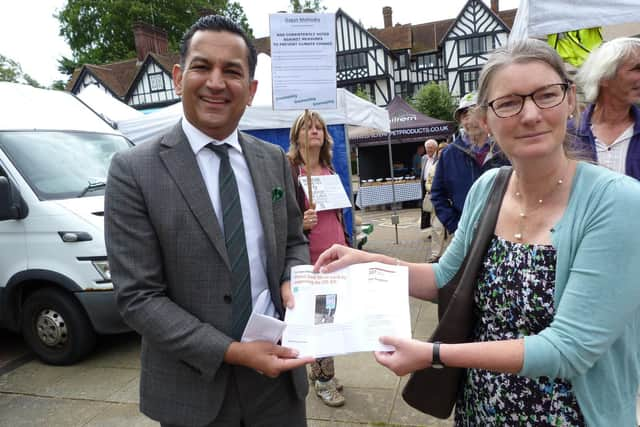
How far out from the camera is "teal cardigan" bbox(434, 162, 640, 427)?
1116 mm

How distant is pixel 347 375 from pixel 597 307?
110 inches

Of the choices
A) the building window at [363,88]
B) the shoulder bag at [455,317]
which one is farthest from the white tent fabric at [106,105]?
the building window at [363,88]

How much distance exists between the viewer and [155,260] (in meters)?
1.43

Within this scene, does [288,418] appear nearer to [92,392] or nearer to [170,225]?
[170,225]

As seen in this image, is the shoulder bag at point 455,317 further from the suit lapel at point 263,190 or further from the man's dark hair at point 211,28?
the man's dark hair at point 211,28

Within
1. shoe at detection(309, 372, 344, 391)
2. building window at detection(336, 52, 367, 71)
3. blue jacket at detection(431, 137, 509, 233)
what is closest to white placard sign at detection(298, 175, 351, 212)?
blue jacket at detection(431, 137, 509, 233)

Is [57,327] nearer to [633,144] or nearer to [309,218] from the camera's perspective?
[309,218]

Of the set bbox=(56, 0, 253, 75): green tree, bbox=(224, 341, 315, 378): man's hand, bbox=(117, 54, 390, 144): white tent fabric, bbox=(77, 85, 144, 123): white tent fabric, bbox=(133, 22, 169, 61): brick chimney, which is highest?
bbox=(56, 0, 253, 75): green tree

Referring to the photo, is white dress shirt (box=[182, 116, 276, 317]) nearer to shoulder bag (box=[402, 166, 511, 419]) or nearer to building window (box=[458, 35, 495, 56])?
shoulder bag (box=[402, 166, 511, 419])

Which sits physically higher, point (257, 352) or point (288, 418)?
point (257, 352)

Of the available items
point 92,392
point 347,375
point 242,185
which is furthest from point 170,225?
point 92,392

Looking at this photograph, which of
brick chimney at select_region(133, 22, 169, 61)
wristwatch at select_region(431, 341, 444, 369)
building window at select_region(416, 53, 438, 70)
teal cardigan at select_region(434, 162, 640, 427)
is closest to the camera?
teal cardigan at select_region(434, 162, 640, 427)

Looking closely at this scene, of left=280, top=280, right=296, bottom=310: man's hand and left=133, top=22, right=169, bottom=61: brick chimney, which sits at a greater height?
left=133, top=22, right=169, bottom=61: brick chimney

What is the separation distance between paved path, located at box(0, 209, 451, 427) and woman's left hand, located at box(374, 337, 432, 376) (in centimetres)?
193
